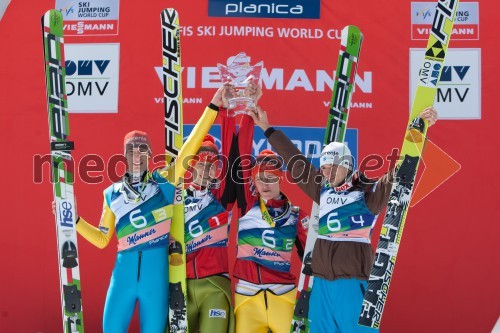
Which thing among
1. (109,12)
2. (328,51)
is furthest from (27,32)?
(328,51)

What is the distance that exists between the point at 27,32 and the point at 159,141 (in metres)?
1.26

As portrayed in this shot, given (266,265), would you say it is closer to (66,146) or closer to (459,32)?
(66,146)

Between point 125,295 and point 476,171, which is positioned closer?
point 125,295

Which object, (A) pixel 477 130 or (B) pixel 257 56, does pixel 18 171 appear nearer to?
(B) pixel 257 56

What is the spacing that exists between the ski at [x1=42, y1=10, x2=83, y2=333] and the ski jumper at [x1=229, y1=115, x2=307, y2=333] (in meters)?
0.92

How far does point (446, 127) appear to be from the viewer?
504cm

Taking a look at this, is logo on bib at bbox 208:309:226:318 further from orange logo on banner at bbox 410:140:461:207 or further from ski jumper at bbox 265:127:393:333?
orange logo on banner at bbox 410:140:461:207

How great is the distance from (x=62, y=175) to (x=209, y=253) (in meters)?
0.93

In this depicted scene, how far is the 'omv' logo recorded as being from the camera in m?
5.14

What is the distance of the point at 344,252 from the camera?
3.46 m

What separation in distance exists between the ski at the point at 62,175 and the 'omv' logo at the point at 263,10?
1464mm

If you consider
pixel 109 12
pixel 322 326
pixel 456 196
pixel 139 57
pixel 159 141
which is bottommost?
pixel 322 326

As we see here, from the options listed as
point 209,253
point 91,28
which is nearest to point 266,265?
point 209,253

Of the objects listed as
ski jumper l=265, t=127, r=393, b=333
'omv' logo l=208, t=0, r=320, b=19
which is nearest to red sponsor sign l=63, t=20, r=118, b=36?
'omv' logo l=208, t=0, r=320, b=19
